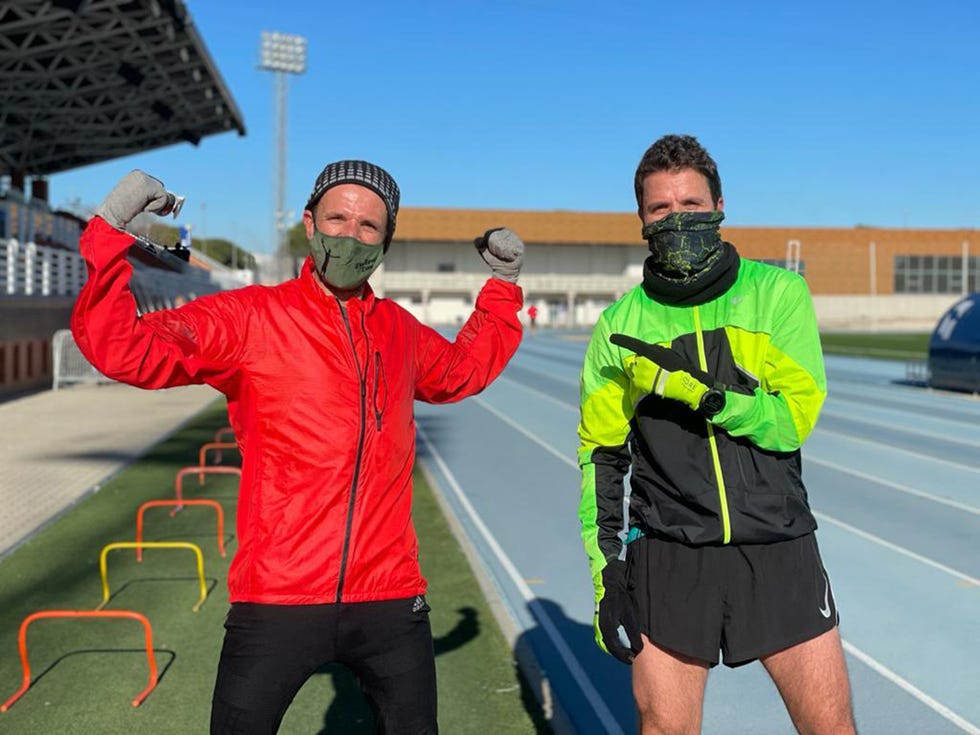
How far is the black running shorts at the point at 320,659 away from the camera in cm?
Answer: 235

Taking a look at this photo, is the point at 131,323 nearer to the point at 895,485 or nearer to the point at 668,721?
the point at 668,721

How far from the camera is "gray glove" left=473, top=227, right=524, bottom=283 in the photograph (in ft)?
9.66

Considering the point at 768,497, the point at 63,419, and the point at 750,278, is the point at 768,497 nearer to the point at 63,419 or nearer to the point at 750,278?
the point at 750,278

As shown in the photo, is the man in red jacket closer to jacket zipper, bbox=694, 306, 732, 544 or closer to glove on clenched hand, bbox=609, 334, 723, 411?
glove on clenched hand, bbox=609, 334, 723, 411

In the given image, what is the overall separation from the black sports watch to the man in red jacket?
75cm

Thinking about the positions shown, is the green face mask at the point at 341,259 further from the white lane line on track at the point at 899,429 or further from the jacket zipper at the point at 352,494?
the white lane line on track at the point at 899,429

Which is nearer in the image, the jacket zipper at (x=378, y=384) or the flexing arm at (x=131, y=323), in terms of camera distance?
the flexing arm at (x=131, y=323)

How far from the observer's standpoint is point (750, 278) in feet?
8.59

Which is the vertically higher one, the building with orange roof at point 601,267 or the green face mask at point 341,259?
the building with orange roof at point 601,267

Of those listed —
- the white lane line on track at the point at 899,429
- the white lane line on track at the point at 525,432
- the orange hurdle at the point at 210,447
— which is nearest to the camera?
the orange hurdle at the point at 210,447

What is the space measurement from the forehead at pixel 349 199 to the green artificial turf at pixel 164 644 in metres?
2.79

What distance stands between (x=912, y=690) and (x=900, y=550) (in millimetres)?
3064

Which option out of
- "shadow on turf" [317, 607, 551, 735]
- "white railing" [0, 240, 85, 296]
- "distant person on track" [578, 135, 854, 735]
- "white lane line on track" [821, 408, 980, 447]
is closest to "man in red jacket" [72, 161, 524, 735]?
"distant person on track" [578, 135, 854, 735]

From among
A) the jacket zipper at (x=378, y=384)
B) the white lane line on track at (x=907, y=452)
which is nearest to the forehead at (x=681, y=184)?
the jacket zipper at (x=378, y=384)
